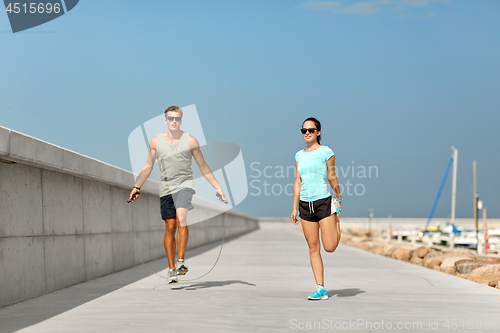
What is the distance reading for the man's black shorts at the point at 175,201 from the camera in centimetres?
759

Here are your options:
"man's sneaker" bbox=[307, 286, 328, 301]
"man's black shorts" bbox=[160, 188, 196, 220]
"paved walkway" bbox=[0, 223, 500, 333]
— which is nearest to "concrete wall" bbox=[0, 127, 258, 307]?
"paved walkway" bbox=[0, 223, 500, 333]

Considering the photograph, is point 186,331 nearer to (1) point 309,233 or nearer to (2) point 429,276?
(1) point 309,233

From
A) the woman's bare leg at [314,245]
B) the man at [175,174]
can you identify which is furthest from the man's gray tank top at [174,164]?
the woman's bare leg at [314,245]

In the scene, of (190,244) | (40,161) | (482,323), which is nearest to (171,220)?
(40,161)

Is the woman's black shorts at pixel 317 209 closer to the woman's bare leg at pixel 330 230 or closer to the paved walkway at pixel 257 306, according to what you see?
the woman's bare leg at pixel 330 230

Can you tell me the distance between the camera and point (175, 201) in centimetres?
762

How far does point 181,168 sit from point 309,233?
195 centimetres

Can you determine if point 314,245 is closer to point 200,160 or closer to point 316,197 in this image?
point 316,197

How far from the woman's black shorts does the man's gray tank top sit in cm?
168

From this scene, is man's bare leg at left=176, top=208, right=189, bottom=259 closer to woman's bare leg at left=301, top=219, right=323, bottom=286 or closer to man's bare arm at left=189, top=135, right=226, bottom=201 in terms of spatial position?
man's bare arm at left=189, top=135, right=226, bottom=201

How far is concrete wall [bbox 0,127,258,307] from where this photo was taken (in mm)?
6055

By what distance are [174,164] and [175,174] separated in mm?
126

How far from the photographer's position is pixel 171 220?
303 inches

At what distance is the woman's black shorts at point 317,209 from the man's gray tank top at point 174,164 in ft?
5.52
